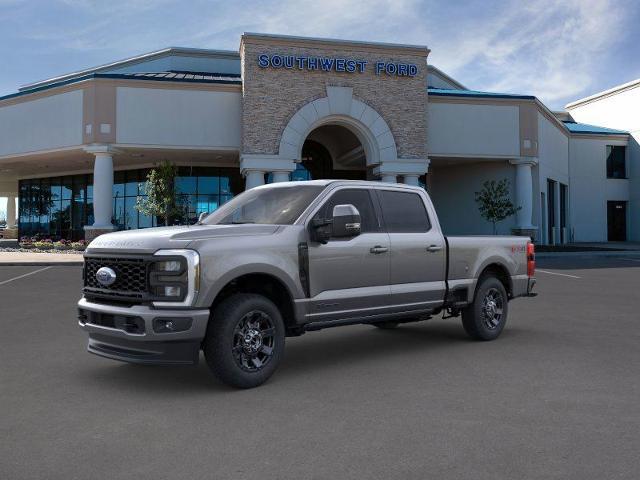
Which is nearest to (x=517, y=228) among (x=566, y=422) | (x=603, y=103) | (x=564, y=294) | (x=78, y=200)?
(x=564, y=294)

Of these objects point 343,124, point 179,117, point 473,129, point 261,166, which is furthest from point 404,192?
point 473,129

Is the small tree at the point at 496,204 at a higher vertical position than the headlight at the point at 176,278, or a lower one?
higher

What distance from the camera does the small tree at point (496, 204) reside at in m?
32.4

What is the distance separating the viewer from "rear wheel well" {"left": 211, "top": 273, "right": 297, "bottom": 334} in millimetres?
6156

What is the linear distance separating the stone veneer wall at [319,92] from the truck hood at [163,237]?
2286 centimetres

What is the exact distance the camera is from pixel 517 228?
33531 millimetres

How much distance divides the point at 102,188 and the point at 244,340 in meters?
26.3

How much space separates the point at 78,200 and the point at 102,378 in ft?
120

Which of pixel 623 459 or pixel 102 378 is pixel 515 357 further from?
pixel 102 378

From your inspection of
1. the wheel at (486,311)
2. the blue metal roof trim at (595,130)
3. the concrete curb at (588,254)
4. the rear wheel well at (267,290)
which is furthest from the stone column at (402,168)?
the rear wheel well at (267,290)

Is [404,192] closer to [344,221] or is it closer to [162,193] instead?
[344,221]

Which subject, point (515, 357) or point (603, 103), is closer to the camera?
point (515, 357)

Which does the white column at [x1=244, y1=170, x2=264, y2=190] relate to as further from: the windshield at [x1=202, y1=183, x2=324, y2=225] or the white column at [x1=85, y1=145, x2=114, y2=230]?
the windshield at [x1=202, y1=183, x2=324, y2=225]

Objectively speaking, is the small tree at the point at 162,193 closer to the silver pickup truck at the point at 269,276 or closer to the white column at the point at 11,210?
the silver pickup truck at the point at 269,276
